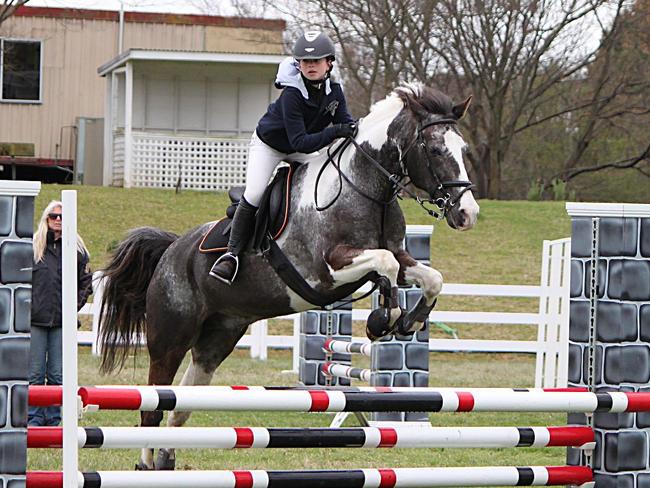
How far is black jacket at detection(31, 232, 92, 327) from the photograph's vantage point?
8.73 m

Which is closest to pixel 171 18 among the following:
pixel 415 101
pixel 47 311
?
pixel 47 311

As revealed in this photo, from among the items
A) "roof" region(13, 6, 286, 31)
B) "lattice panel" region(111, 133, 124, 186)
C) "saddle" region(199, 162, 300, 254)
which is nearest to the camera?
"saddle" region(199, 162, 300, 254)

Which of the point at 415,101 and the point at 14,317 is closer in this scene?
the point at 14,317

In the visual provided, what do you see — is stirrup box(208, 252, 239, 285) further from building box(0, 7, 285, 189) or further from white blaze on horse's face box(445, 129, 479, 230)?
building box(0, 7, 285, 189)

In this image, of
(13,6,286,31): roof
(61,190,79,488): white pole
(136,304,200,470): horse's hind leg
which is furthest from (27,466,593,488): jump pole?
(13,6,286,31): roof

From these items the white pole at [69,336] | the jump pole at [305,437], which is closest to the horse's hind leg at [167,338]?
the jump pole at [305,437]

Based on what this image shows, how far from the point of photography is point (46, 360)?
349 inches

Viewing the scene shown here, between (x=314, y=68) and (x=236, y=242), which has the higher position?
(x=314, y=68)

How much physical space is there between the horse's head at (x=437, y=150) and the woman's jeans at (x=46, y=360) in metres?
3.96

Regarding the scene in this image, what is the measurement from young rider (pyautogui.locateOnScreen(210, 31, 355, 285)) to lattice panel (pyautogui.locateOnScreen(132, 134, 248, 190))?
18268 mm

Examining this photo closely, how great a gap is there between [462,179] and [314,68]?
0.98 metres

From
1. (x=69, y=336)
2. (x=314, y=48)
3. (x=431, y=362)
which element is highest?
(x=314, y=48)

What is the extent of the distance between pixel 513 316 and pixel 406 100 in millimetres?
10027

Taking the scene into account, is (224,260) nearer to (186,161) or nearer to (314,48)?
(314,48)
